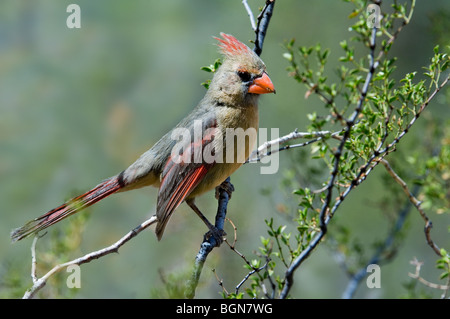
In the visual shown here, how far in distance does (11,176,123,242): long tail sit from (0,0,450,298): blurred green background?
3.78 feet

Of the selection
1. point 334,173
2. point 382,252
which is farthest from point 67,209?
point 382,252

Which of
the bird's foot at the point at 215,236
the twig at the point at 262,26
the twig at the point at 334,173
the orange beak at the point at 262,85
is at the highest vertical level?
the twig at the point at 262,26

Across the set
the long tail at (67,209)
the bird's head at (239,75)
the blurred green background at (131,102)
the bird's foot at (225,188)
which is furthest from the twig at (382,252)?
the long tail at (67,209)

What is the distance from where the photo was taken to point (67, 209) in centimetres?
287

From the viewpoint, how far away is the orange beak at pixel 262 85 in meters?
2.84

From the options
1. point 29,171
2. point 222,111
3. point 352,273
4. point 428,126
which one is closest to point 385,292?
point 352,273

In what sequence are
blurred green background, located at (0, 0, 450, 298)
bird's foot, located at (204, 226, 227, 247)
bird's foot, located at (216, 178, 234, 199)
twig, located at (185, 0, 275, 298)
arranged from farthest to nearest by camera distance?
blurred green background, located at (0, 0, 450, 298) < bird's foot, located at (216, 178, 234, 199) < bird's foot, located at (204, 226, 227, 247) < twig, located at (185, 0, 275, 298)

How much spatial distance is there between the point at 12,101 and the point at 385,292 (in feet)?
12.3

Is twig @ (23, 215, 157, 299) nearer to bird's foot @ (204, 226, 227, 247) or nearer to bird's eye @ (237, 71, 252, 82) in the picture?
bird's foot @ (204, 226, 227, 247)

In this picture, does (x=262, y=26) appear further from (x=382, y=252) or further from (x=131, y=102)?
(x=131, y=102)

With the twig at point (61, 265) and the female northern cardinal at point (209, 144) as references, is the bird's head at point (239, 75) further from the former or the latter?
the twig at point (61, 265)

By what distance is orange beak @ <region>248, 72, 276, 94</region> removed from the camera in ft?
9.32

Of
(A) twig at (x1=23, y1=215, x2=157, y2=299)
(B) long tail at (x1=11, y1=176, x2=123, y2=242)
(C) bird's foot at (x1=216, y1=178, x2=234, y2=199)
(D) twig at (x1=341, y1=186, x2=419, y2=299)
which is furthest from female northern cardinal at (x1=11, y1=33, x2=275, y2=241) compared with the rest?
(D) twig at (x1=341, y1=186, x2=419, y2=299)

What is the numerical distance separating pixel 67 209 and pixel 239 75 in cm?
116
